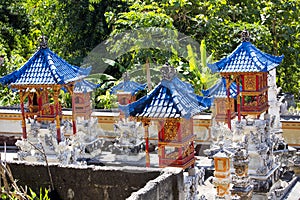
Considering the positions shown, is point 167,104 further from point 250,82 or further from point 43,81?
point 43,81

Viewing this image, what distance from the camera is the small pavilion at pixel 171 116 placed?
9.08m

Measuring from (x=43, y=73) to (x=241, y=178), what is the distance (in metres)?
4.30

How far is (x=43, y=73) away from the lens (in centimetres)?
1123

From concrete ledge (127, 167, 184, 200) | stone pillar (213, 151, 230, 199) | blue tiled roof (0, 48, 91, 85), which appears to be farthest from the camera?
blue tiled roof (0, 48, 91, 85)

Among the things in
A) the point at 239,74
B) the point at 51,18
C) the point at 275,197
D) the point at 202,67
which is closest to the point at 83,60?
the point at 51,18

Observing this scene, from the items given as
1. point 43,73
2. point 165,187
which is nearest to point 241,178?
point 43,73

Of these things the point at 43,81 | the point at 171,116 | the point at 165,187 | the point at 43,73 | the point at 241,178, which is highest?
the point at 43,73

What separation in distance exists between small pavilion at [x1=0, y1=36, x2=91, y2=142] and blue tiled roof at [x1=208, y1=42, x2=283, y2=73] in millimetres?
2790

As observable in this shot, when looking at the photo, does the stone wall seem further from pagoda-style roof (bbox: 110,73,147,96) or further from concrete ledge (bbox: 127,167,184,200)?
pagoda-style roof (bbox: 110,73,147,96)

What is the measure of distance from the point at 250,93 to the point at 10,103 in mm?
8961

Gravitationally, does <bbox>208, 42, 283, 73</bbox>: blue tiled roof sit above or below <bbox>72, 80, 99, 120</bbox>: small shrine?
above

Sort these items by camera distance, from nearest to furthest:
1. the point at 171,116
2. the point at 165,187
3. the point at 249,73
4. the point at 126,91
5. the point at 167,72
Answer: the point at 165,187 → the point at 171,116 → the point at 167,72 → the point at 249,73 → the point at 126,91

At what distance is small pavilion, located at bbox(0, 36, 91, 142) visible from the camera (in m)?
11.1

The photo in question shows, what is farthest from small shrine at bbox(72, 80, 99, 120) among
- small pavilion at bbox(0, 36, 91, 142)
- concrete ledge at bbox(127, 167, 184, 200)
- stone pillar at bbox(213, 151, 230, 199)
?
concrete ledge at bbox(127, 167, 184, 200)
